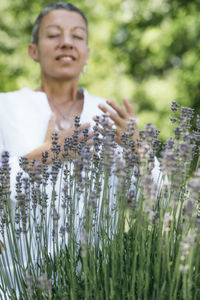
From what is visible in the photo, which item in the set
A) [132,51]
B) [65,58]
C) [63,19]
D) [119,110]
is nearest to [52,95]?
[65,58]

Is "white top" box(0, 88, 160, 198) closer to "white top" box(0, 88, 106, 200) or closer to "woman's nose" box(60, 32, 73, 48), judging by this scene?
"white top" box(0, 88, 106, 200)

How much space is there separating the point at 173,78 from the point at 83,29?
5.49 metres

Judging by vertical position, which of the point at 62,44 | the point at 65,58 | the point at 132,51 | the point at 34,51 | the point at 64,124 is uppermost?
the point at 132,51

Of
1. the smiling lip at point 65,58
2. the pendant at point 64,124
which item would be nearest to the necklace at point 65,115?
the pendant at point 64,124

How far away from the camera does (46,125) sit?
9.27ft

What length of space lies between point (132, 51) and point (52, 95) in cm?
658

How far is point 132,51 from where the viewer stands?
30.5 ft

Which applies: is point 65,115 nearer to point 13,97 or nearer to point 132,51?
point 13,97

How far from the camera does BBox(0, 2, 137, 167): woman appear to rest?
2748 mm

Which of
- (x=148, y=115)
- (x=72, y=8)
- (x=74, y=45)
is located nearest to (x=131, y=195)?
(x=74, y=45)

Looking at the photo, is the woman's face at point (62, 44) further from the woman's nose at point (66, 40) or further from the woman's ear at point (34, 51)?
the woman's ear at point (34, 51)

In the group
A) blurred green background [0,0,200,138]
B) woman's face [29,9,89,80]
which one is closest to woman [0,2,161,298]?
woman's face [29,9,89,80]

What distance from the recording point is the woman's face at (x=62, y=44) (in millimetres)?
2877

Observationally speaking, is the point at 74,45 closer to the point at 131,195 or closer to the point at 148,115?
the point at 131,195
